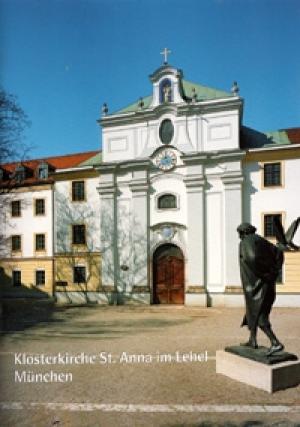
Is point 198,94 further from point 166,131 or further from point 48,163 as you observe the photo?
point 48,163

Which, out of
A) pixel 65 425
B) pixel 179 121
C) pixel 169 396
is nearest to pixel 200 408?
pixel 169 396

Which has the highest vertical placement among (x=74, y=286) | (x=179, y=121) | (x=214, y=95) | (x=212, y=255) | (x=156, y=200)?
(x=214, y=95)

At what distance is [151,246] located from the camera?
67.5 ft

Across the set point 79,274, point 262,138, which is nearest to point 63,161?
point 79,274

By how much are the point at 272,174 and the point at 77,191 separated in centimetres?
1119

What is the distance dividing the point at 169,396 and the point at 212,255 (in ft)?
43.9


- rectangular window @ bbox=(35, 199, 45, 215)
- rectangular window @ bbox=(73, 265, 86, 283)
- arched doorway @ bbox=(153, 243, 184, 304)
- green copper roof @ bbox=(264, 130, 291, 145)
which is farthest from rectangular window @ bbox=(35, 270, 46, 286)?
green copper roof @ bbox=(264, 130, 291, 145)

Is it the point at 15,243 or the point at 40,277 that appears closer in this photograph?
the point at 40,277

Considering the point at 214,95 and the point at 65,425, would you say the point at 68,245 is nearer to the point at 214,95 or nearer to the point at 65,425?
the point at 214,95

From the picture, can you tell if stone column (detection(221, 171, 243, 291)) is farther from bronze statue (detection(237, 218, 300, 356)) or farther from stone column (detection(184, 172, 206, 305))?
bronze statue (detection(237, 218, 300, 356))

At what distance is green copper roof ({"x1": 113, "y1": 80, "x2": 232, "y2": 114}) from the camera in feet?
67.3

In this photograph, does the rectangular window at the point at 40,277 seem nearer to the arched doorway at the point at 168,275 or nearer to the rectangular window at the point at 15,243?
the rectangular window at the point at 15,243

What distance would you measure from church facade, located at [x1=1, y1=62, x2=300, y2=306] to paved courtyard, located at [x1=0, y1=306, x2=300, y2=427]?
6.02 metres

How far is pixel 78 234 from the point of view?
22.5 m
